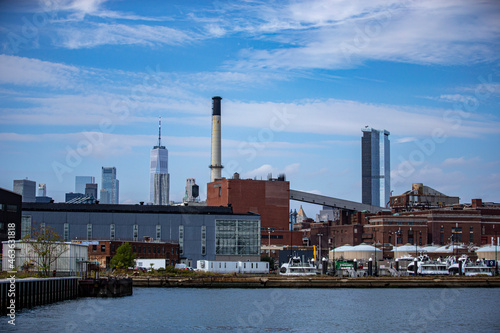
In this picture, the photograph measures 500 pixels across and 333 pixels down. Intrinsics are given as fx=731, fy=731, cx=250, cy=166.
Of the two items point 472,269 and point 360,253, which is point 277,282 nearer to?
point 472,269

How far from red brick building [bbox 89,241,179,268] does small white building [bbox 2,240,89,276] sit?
3767 cm

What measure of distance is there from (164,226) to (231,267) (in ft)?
68.1

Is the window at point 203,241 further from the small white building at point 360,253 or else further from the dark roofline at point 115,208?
the small white building at point 360,253

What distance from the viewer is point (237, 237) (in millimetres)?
155750

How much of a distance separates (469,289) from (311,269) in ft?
87.6

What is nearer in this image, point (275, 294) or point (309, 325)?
point (309, 325)

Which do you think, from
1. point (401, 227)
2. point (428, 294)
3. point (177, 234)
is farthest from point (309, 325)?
point (401, 227)

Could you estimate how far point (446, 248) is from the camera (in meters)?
172

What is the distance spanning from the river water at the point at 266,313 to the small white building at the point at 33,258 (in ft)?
17.0

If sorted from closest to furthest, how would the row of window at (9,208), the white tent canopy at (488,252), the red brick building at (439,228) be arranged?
the row of window at (9,208)
the white tent canopy at (488,252)
the red brick building at (439,228)

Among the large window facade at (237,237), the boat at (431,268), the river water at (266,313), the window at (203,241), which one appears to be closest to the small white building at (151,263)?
the window at (203,241)

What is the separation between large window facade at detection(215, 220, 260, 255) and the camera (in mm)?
154000

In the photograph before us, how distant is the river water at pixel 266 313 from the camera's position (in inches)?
2473

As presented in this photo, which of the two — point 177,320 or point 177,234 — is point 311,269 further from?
point 177,320
